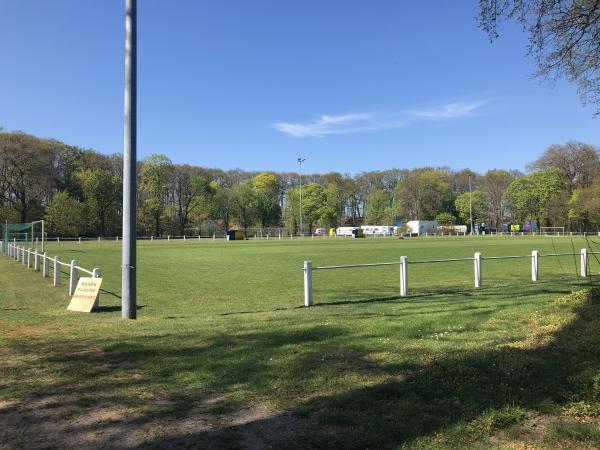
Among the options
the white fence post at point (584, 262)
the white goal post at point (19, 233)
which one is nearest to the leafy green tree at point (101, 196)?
the white goal post at point (19, 233)

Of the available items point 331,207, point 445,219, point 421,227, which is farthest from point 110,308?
point 445,219

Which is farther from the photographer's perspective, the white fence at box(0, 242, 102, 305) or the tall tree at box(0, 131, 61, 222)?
the tall tree at box(0, 131, 61, 222)

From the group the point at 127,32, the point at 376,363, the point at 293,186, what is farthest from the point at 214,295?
the point at 293,186

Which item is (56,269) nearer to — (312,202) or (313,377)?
(313,377)

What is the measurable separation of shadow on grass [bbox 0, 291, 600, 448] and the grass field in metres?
0.02

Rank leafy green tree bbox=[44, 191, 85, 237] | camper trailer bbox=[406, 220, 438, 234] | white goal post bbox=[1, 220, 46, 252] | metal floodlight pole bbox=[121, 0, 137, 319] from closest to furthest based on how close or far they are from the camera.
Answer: metal floodlight pole bbox=[121, 0, 137, 319] → white goal post bbox=[1, 220, 46, 252] → leafy green tree bbox=[44, 191, 85, 237] → camper trailer bbox=[406, 220, 438, 234]

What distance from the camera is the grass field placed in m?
4.18

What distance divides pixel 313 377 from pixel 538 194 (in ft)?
367

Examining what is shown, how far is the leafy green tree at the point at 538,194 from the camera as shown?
103 m

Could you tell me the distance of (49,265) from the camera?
25312 millimetres

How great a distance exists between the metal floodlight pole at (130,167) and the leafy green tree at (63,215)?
263ft

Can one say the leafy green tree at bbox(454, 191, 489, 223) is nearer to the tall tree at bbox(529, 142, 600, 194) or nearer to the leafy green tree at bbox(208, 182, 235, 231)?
the tall tree at bbox(529, 142, 600, 194)

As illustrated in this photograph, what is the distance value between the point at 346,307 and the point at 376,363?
5.74 metres

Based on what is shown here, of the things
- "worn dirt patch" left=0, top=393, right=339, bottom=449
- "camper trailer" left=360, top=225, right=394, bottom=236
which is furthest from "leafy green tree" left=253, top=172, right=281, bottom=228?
"worn dirt patch" left=0, top=393, right=339, bottom=449
